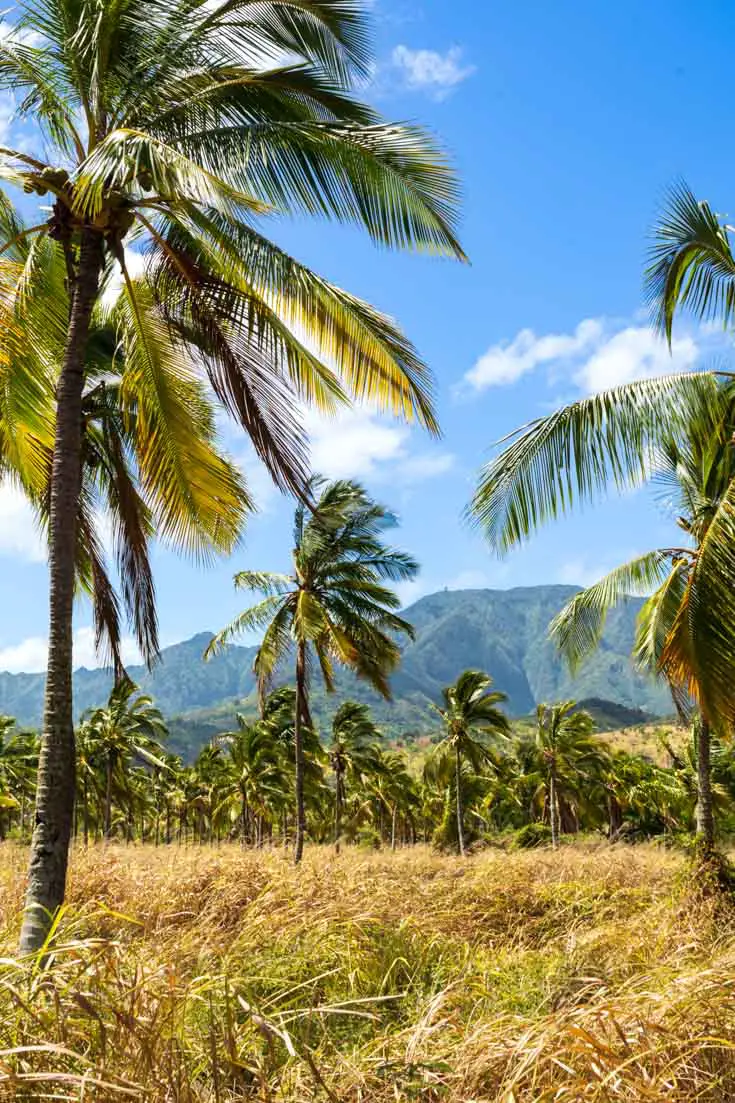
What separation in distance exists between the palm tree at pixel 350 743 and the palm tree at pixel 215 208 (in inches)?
1301

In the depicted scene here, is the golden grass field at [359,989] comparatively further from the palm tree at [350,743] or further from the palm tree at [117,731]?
the palm tree at [350,743]

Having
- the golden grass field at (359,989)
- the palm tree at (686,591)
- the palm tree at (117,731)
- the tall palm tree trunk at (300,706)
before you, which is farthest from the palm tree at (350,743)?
the golden grass field at (359,989)

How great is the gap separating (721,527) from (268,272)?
Answer: 4695mm

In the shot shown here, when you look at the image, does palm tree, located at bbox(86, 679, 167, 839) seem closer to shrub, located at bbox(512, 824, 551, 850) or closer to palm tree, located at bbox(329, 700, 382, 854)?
palm tree, located at bbox(329, 700, 382, 854)

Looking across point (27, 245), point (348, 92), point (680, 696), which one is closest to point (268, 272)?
point (348, 92)

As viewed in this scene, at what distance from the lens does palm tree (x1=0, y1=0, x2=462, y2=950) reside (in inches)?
273

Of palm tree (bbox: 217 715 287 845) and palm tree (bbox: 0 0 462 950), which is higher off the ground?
palm tree (bbox: 0 0 462 950)

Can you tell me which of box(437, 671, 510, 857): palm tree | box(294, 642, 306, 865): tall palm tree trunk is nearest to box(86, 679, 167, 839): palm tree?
box(437, 671, 510, 857): palm tree

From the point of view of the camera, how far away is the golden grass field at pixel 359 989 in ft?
9.73

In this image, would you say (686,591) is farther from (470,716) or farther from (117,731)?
(117,731)

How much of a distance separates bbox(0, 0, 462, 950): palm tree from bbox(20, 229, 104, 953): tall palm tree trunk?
2cm

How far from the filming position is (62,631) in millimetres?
6781

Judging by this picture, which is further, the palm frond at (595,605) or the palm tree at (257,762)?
the palm tree at (257,762)

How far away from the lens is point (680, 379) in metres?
7.85
